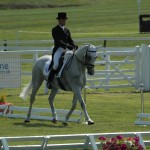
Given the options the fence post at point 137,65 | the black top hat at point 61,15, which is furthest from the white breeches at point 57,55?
the fence post at point 137,65

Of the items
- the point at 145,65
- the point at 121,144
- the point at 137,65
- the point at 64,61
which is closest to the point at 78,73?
the point at 64,61

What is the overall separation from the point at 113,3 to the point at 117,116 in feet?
260

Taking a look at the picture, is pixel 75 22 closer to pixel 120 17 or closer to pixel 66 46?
pixel 120 17

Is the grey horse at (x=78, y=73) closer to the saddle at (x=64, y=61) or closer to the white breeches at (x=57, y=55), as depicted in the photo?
the saddle at (x=64, y=61)

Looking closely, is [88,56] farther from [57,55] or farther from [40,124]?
[40,124]

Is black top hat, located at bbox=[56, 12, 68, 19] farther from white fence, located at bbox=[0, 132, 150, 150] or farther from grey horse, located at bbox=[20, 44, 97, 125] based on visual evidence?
white fence, located at bbox=[0, 132, 150, 150]

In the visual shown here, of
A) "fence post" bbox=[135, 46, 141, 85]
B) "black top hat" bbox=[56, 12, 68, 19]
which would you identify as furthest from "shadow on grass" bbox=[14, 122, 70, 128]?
"fence post" bbox=[135, 46, 141, 85]

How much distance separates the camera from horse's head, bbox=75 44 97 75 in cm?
1800

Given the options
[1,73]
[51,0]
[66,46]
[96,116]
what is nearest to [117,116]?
[96,116]

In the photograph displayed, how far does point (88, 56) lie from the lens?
59.2 ft

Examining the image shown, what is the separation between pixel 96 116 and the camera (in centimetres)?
2017

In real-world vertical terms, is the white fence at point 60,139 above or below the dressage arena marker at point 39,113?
above

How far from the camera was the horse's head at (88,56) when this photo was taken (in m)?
18.0

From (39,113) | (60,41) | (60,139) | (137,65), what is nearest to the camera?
(60,139)
